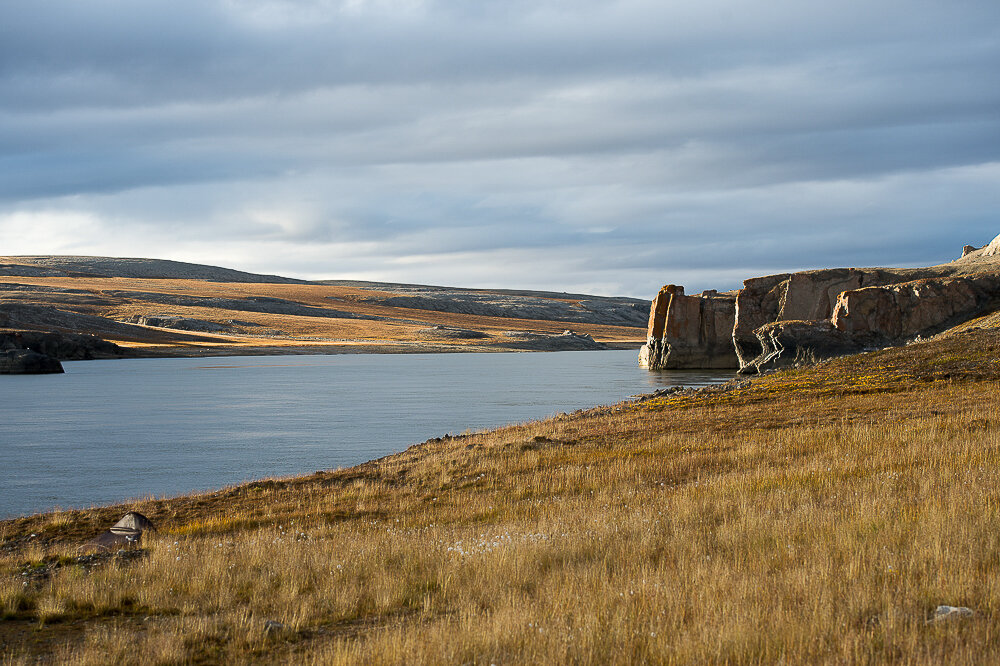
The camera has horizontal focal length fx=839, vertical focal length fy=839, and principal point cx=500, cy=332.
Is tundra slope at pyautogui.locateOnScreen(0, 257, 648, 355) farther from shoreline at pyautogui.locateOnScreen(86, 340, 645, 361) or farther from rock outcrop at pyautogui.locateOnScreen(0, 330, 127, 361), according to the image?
rock outcrop at pyautogui.locateOnScreen(0, 330, 127, 361)

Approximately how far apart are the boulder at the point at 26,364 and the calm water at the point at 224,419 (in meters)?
3.28

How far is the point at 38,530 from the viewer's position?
14688 mm

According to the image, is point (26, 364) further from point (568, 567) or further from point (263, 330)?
point (568, 567)

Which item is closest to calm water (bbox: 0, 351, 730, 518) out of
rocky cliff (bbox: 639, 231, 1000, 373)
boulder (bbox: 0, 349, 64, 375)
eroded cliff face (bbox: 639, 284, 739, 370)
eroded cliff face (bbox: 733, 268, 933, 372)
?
boulder (bbox: 0, 349, 64, 375)

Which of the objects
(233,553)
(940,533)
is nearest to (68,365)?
(233,553)

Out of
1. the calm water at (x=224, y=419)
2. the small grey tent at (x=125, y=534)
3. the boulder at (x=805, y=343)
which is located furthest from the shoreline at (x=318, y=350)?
the small grey tent at (x=125, y=534)

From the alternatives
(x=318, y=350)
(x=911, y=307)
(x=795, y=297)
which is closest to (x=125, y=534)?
(x=911, y=307)

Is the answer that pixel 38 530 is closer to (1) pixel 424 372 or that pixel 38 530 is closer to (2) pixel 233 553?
(2) pixel 233 553

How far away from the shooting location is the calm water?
74.7 ft

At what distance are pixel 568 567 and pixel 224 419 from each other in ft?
106

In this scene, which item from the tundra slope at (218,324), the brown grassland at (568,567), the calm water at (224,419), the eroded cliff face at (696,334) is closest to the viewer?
the brown grassland at (568,567)

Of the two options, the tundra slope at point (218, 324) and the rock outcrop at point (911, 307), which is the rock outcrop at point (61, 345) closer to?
the tundra slope at point (218, 324)

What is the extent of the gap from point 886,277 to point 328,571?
233 ft

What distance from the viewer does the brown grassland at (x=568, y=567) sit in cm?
584
